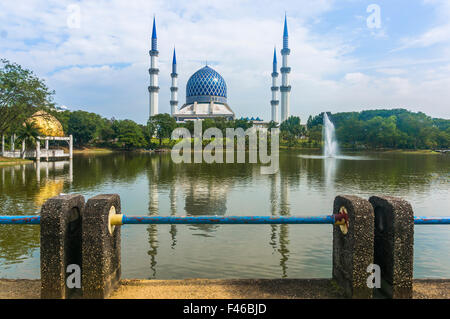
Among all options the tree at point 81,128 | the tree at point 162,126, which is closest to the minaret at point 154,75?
the tree at point 162,126

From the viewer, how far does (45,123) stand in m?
47.6

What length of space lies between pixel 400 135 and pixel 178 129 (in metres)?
50.6

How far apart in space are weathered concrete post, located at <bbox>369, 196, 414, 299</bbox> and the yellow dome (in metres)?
46.8

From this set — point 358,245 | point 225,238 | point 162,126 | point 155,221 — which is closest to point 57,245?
point 155,221

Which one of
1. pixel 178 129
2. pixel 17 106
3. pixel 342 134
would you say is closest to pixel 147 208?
pixel 17 106

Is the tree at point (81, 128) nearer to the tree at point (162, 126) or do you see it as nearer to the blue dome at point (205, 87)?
the tree at point (162, 126)

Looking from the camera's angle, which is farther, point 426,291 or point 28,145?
point 28,145

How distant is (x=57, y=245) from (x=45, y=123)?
162 ft

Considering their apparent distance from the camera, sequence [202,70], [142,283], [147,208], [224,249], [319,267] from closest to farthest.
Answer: [142,283]
[319,267]
[224,249]
[147,208]
[202,70]

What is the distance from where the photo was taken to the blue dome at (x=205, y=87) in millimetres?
113188

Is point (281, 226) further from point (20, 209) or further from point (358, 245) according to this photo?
point (20, 209)

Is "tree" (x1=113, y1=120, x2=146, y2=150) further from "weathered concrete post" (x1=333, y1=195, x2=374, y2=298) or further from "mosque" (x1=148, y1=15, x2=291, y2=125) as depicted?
"weathered concrete post" (x1=333, y1=195, x2=374, y2=298)

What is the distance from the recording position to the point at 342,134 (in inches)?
3698
